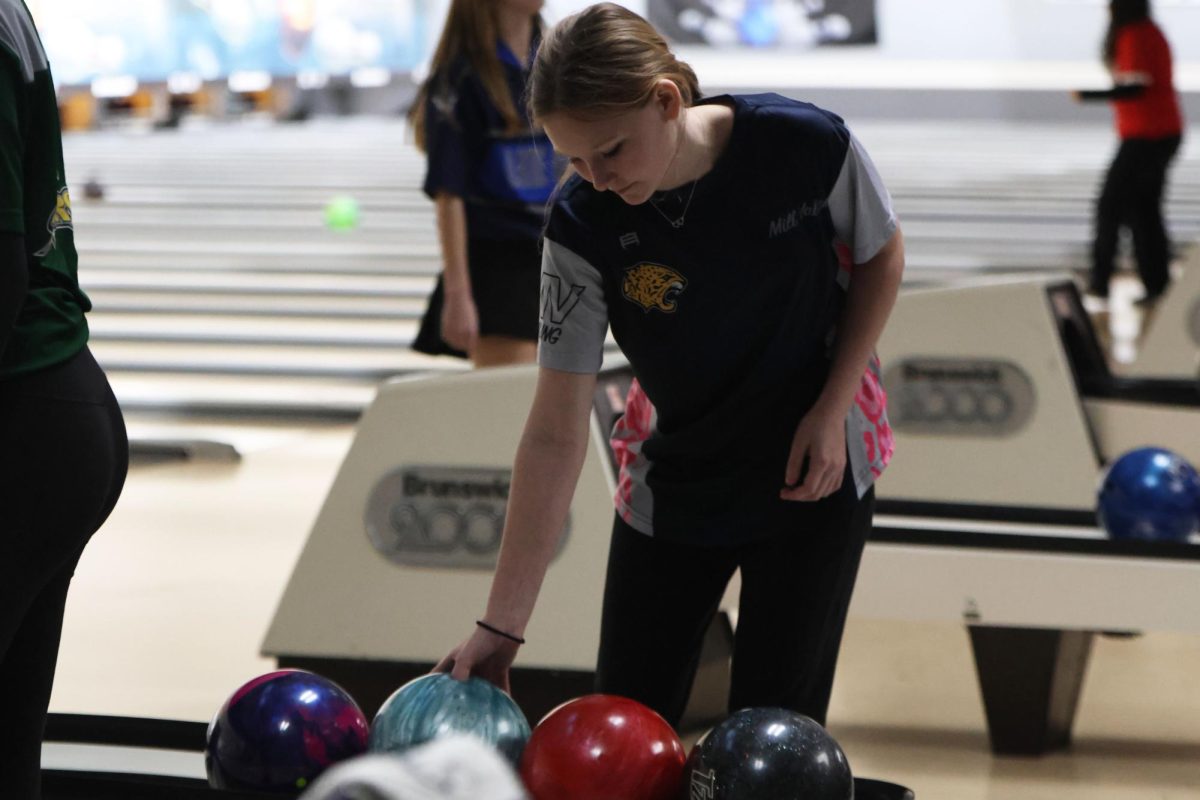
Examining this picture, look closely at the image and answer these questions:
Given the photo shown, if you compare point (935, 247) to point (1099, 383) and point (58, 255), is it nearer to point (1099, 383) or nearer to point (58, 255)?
point (1099, 383)

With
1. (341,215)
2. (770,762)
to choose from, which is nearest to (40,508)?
(770,762)

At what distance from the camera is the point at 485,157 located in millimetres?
2543

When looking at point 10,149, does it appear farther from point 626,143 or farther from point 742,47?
point 742,47

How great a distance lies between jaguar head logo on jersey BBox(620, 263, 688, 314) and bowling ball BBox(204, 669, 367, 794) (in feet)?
1.70

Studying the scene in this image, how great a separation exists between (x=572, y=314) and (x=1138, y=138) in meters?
5.42

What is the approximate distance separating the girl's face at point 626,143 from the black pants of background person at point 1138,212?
214 inches

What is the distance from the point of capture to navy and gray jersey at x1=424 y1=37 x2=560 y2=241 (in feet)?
8.23

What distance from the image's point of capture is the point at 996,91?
16828 mm

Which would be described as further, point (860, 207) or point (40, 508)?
point (860, 207)

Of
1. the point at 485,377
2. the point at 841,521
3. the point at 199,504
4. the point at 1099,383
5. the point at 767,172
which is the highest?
the point at 767,172

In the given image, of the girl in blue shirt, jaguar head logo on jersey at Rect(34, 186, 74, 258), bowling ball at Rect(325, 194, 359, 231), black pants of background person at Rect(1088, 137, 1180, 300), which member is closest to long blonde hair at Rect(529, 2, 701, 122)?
jaguar head logo on jersey at Rect(34, 186, 74, 258)

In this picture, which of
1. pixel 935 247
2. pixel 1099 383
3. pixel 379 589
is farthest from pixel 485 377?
pixel 935 247

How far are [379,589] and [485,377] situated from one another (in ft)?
1.22

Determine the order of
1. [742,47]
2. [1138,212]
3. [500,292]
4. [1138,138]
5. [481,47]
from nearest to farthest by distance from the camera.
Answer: [481,47], [500,292], [1138,138], [1138,212], [742,47]
